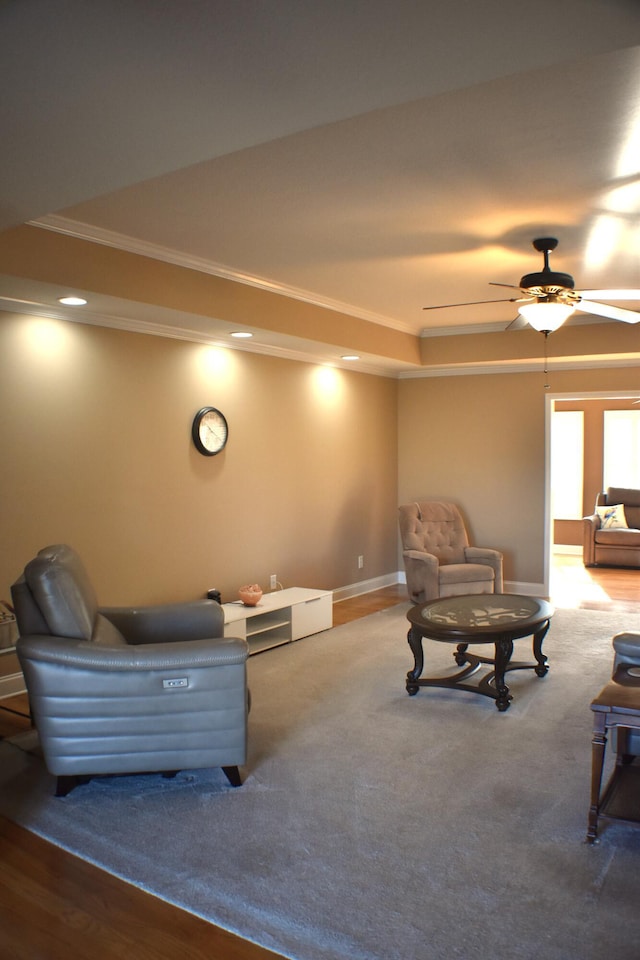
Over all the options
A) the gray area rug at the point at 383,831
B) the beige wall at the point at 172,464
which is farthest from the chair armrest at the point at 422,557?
the gray area rug at the point at 383,831

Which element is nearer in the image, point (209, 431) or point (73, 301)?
point (73, 301)

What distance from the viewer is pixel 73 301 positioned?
169 inches

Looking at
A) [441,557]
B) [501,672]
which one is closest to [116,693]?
[501,672]

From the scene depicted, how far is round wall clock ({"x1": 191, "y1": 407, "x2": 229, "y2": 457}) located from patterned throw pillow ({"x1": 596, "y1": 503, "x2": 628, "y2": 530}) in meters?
5.56

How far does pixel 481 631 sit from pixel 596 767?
1.41 meters

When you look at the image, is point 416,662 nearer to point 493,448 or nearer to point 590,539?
point 493,448

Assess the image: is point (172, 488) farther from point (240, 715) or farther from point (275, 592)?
point (240, 715)

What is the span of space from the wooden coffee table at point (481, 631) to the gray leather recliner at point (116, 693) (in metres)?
1.44

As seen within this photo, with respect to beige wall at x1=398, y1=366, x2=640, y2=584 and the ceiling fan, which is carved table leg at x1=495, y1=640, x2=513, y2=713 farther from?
beige wall at x1=398, y1=366, x2=640, y2=584

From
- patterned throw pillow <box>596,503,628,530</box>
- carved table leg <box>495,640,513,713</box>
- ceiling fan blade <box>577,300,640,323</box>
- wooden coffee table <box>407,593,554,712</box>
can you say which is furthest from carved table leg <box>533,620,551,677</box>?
patterned throw pillow <box>596,503,628,530</box>

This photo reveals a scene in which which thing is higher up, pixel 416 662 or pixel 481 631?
pixel 481 631

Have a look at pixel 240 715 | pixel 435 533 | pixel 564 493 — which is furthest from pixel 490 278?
pixel 564 493

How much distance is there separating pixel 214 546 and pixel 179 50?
411cm

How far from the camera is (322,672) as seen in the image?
15.8 ft
